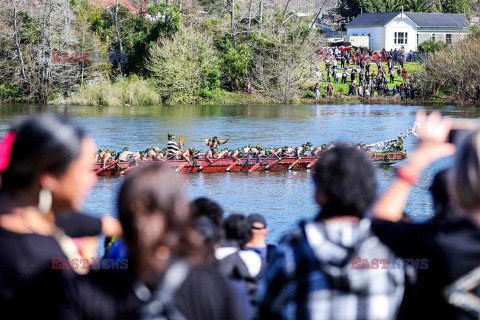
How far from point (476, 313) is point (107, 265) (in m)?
1.80

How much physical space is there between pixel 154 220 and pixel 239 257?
1.56m

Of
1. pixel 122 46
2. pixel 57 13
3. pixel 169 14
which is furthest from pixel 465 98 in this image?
pixel 57 13

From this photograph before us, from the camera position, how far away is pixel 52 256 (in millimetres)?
2520

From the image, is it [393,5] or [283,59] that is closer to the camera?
[283,59]

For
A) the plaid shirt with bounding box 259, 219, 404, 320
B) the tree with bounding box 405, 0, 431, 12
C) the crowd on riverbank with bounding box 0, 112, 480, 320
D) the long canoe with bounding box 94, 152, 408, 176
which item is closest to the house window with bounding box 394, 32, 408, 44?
the tree with bounding box 405, 0, 431, 12

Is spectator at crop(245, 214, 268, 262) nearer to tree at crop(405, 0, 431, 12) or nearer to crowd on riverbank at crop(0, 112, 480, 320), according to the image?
crowd on riverbank at crop(0, 112, 480, 320)

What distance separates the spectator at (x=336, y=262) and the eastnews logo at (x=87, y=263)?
64 cm

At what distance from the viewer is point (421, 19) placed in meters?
68.9

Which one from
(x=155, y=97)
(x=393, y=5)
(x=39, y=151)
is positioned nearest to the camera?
(x=39, y=151)

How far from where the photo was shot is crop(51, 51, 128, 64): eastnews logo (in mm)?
48781

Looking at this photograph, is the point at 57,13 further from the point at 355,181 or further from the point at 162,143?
the point at 355,181

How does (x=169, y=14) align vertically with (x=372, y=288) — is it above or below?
above

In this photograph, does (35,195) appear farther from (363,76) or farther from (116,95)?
(363,76)

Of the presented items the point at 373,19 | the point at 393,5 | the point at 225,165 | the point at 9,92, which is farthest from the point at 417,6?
the point at 225,165
